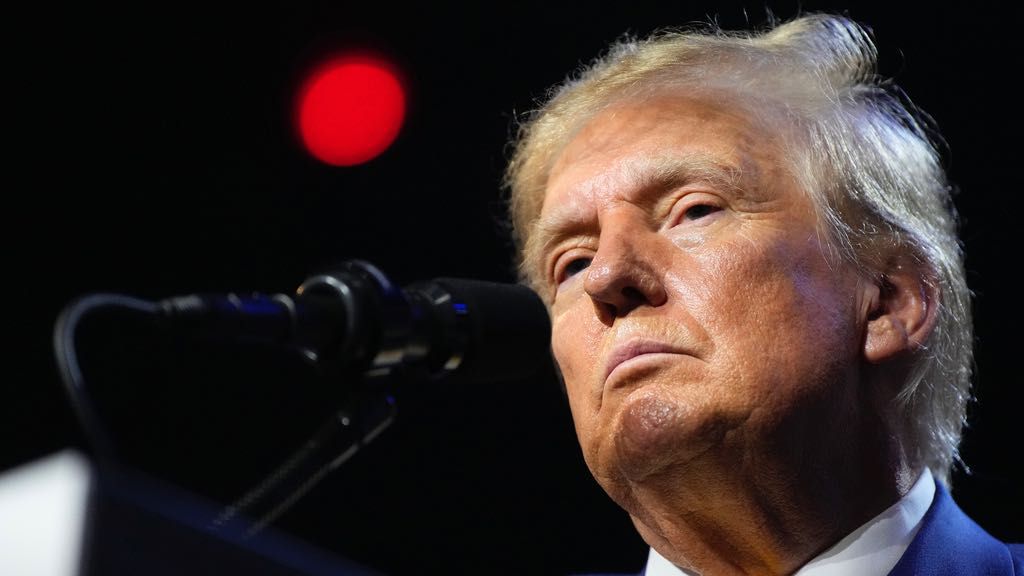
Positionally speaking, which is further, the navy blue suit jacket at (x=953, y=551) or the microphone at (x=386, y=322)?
the navy blue suit jacket at (x=953, y=551)

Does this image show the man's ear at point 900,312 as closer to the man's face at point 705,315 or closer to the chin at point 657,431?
the man's face at point 705,315

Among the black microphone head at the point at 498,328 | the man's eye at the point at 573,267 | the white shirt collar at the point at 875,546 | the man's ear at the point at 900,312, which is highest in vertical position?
the black microphone head at the point at 498,328

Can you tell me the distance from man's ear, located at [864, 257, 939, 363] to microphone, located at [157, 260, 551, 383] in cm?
64

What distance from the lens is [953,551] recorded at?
6.09 feet

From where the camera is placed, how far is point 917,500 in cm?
195

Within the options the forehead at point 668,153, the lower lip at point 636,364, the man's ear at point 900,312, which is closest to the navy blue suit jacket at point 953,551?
the man's ear at point 900,312

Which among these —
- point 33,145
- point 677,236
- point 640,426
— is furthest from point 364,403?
point 33,145

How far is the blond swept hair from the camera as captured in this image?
2016 mm

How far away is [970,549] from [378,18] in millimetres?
2446

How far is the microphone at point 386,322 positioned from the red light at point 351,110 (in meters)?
2.06

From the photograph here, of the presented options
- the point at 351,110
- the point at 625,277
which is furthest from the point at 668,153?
the point at 351,110

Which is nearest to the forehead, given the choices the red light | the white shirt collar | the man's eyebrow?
the man's eyebrow

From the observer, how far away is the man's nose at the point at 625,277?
6.04 ft

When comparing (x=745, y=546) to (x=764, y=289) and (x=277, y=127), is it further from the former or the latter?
(x=277, y=127)
